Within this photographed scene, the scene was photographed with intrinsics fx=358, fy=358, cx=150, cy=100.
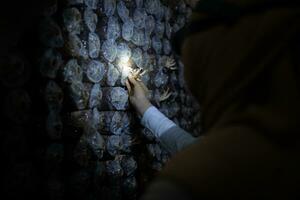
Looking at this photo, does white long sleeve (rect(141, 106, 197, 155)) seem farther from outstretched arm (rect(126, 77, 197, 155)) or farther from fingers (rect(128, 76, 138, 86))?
fingers (rect(128, 76, 138, 86))

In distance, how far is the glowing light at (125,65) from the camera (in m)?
1.37

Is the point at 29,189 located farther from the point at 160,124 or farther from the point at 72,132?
the point at 160,124

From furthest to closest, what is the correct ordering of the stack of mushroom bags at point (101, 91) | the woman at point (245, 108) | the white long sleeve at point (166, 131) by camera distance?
1. the white long sleeve at point (166, 131)
2. the stack of mushroom bags at point (101, 91)
3. the woman at point (245, 108)

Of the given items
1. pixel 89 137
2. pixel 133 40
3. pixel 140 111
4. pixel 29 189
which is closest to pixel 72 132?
pixel 89 137

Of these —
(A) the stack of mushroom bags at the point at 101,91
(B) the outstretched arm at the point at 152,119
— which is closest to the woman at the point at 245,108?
(A) the stack of mushroom bags at the point at 101,91

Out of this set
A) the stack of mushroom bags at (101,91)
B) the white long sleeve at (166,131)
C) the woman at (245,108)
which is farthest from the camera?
the white long sleeve at (166,131)

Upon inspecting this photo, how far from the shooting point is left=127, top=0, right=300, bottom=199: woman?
495 millimetres

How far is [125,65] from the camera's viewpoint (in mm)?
1388

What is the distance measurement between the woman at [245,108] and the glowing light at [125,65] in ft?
2.58

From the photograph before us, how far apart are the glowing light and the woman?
0.79 m

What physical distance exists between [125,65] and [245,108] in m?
0.90

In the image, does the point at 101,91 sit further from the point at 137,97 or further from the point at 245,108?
the point at 245,108

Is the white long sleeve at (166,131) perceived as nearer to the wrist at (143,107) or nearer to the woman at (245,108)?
the wrist at (143,107)

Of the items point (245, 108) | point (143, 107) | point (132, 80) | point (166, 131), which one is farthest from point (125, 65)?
point (245, 108)
